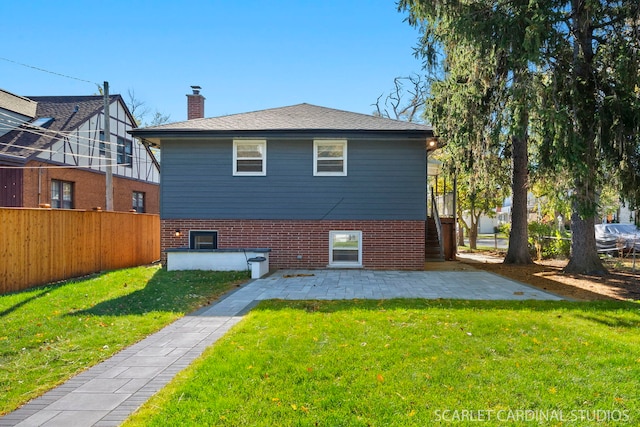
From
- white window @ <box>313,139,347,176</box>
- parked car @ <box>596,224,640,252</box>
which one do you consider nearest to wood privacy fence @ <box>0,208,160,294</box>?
white window @ <box>313,139,347,176</box>

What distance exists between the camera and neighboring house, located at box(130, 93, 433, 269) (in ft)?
37.5

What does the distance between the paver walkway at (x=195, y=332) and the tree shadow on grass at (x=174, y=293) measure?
0.45 meters

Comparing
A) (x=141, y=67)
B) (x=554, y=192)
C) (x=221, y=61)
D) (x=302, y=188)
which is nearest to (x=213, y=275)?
(x=302, y=188)

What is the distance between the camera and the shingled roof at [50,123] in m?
14.7

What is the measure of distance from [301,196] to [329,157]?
4.65ft

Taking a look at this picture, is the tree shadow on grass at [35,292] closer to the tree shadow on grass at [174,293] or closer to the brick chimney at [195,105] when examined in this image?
the tree shadow on grass at [174,293]

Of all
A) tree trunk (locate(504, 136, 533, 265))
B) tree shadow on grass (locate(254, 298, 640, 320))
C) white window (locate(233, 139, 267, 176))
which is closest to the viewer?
tree shadow on grass (locate(254, 298, 640, 320))

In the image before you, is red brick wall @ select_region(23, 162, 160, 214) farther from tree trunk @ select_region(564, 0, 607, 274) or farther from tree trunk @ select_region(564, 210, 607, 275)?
tree trunk @ select_region(564, 210, 607, 275)

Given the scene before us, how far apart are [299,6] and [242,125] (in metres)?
4.72

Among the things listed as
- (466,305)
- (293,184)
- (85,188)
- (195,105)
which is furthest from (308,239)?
(85,188)

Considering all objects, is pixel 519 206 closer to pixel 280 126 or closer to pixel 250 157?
pixel 280 126

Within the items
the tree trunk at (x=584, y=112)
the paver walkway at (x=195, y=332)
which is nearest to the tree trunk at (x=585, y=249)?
the tree trunk at (x=584, y=112)

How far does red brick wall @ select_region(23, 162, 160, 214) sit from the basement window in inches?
296

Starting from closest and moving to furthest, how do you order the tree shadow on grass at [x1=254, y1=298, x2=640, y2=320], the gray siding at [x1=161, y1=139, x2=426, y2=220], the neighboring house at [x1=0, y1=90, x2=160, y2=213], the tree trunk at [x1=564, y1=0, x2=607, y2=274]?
the tree shadow on grass at [x1=254, y1=298, x2=640, y2=320] < the tree trunk at [x1=564, y1=0, x2=607, y2=274] < the gray siding at [x1=161, y1=139, x2=426, y2=220] < the neighboring house at [x1=0, y1=90, x2=160, y2=213]
